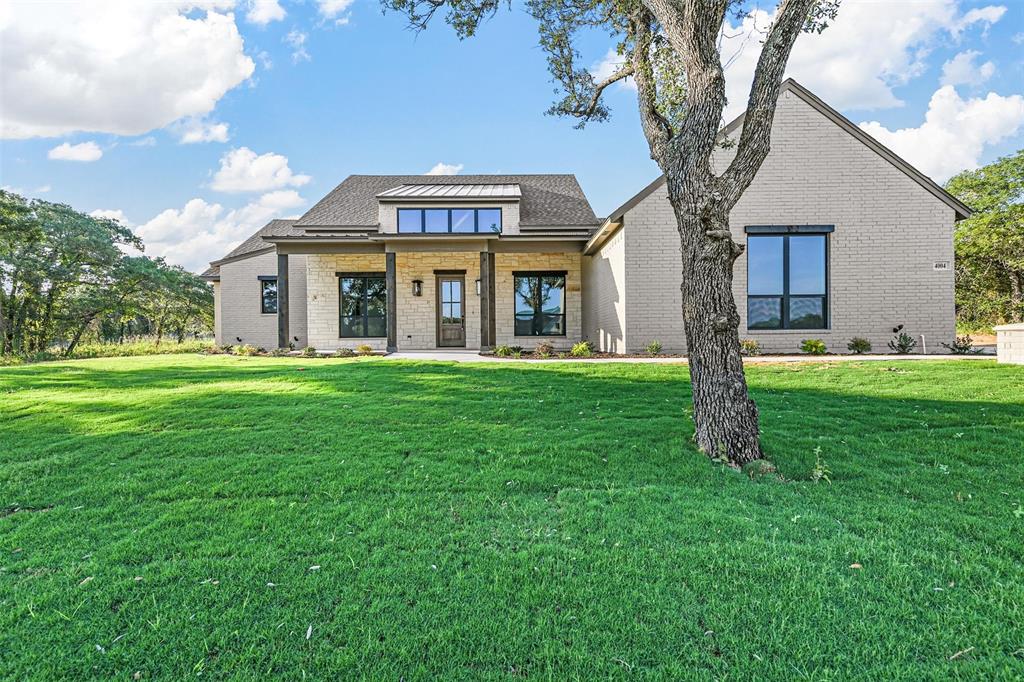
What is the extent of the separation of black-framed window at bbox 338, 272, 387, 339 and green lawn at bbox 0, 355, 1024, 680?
10.4 metres

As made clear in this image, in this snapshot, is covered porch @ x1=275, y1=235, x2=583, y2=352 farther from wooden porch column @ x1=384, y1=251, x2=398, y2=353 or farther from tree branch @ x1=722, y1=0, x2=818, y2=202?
tree branch @ x1=722, y1=0, x2=818, y2=202

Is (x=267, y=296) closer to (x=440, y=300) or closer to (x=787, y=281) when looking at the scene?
(x=440, y=300)

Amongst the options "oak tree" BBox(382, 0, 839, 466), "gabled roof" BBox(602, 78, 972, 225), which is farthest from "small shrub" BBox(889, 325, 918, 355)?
"oak tree" BBox(382, 0, 839, 466)

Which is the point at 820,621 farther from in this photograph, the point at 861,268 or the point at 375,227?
the point at 375,227

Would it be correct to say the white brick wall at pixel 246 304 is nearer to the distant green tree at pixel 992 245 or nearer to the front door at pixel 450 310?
the front door at pixel 450 310

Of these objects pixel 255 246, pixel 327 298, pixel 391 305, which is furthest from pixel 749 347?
pixel 255 246

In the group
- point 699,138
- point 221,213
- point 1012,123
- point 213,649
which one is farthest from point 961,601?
point 1012,123

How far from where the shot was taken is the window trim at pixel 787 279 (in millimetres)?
11297

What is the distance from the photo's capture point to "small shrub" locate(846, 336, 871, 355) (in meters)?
11.0

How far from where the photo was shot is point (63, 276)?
17797 mm

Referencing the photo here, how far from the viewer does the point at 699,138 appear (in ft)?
14.3

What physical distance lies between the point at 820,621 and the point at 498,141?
20871 mm

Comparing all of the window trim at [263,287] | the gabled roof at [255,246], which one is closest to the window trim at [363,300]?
the gabled roof at [255,246]

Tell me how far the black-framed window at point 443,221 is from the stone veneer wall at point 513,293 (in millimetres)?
1146
